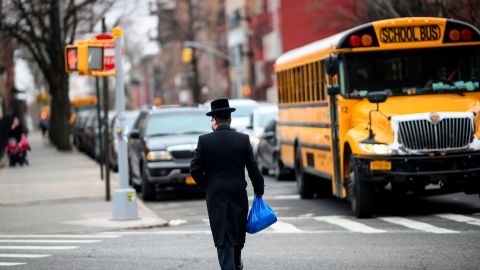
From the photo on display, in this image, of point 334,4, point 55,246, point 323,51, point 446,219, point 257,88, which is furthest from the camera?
point 257,88

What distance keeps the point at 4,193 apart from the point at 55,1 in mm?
25072

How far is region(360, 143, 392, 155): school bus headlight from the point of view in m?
17.1

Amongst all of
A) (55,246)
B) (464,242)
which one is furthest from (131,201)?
(464,242)

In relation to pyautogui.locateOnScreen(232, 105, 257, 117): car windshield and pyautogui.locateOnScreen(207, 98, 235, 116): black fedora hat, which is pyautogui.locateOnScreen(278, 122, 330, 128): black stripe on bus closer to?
pyautogui.locateOnScreen(207, 98, 235, 116): black fedora hat

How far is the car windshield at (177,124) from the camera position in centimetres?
2478

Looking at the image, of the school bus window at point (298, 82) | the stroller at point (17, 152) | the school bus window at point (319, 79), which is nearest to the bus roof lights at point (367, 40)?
the school bus window at point (319, 79)

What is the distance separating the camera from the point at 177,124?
25.0 meters

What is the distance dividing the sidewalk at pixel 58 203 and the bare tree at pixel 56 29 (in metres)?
14.3

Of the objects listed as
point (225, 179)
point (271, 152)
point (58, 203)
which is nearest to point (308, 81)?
point (58, 203)

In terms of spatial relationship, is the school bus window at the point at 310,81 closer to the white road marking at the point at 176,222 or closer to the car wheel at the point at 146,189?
the white road marking at the point at 176,222

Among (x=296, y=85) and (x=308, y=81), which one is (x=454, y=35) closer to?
(x=308, y=81)

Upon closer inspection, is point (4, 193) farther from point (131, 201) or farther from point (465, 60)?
point (465, 60)

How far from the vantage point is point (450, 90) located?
1816cm

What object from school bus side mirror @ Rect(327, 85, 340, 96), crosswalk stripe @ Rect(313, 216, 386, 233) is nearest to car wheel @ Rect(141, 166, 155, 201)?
crosswalk stripe @ Rect(313, 216, 386, 233)
